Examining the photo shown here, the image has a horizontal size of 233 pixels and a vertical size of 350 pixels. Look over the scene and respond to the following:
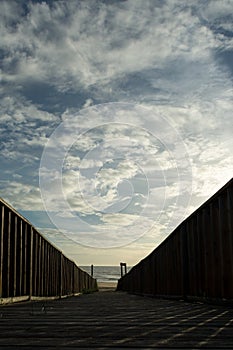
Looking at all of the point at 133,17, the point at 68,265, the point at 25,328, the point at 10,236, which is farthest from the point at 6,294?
the point at 68,265

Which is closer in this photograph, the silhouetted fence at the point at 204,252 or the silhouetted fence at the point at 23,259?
the silhouetted fence at the point at 204,252

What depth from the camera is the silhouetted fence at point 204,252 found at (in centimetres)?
642

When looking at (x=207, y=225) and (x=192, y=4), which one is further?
(x=192, y=4)

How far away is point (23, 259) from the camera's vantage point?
9211 millimetres

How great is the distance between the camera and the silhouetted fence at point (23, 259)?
761cm

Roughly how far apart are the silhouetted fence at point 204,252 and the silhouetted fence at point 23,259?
303 centimetres

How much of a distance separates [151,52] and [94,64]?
165 cm

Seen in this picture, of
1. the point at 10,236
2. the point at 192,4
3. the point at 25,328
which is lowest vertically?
the point at 25,328

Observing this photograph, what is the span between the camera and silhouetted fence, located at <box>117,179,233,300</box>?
6422 millimetres

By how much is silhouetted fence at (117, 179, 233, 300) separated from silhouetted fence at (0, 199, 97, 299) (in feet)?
9.96

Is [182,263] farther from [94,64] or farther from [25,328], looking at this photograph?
[25,328]

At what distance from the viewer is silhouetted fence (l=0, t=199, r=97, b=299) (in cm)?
761

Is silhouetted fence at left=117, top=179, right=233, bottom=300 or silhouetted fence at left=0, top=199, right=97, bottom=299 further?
silhouetted fence at left=0, top=199, right=97, bottom=299

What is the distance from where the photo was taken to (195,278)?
862cm
